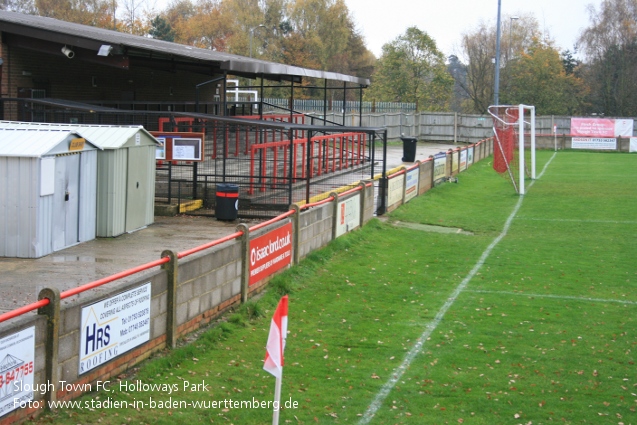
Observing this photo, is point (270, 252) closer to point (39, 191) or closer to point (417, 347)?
point (417, 347)

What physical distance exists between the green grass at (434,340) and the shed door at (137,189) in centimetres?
421

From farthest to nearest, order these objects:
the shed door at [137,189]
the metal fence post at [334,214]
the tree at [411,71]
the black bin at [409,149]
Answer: the tree at [411,71]
the black bin at [409,149]
the metal fence post at [334,214]
the shed door at [137,189]

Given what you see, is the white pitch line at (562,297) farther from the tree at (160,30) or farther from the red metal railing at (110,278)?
the tree at (160,30)

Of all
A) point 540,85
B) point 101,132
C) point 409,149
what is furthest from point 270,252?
point 540,85

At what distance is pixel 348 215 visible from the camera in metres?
18.9

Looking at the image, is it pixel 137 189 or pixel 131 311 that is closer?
pixel 131 311

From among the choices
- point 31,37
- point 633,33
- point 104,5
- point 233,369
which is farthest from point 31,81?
point 633,33

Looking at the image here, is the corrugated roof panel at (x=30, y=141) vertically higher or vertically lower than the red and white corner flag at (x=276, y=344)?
higher

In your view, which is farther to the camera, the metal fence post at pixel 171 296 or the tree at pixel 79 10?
the tree at pixel 79 10

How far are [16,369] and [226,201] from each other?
12.3 meters

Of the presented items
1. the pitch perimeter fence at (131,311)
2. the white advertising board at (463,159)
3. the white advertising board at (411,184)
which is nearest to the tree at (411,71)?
the white advertising board at (463,159)

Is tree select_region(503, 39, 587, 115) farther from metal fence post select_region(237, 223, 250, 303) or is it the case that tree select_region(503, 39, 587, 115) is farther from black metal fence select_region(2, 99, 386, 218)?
metal fence post select_region(237, 223, 250, 303)

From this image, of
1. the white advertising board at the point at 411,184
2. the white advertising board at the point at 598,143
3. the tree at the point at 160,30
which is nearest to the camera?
the white advertising board at the point at 411,184

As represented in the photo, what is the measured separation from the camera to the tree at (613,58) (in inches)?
2753
